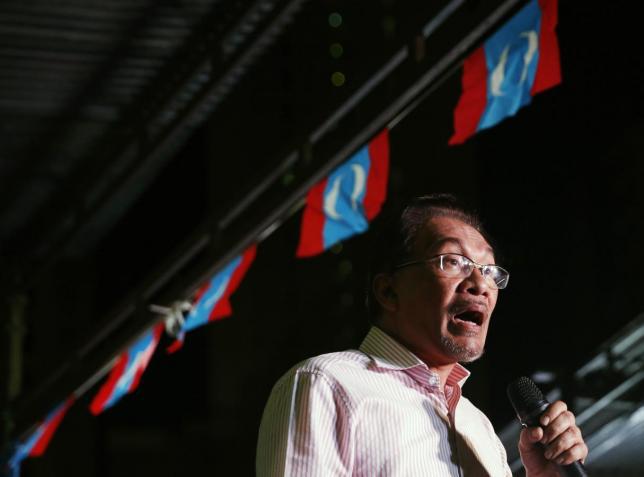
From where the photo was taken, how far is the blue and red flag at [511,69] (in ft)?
14.1

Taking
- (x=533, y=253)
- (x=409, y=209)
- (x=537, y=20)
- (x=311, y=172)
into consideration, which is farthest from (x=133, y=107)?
(x=533, y=253)

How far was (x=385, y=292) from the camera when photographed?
264 cm

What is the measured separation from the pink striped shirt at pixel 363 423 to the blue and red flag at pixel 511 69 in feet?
7.25

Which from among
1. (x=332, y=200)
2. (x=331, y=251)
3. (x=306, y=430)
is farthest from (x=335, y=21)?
(x=306, y=430)

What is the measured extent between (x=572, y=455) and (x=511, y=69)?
8.22 feet

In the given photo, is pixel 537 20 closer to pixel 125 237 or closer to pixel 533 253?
pixel 533 253

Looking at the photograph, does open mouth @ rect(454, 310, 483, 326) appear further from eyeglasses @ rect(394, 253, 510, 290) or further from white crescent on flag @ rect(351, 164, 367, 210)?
white crescent on flag @ rect(351, 164, 367, 210)

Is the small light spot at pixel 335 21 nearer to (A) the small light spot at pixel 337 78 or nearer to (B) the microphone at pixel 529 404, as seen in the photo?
(A) the small light spot at pixel 337 78

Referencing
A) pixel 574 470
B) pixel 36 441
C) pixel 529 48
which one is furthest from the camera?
pixel 36 441

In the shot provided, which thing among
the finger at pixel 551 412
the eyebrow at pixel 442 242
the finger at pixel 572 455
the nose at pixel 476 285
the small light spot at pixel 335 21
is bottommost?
the finger at pixel 572 455

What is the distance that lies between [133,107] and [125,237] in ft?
17.0

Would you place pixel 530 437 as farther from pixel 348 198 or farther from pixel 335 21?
pixel 335 21

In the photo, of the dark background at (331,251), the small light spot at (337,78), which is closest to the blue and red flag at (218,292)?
the dark background at (331,251)

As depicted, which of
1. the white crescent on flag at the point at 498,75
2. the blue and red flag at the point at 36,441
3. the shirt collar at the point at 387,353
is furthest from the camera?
the blue and red flag at the point at 36,441
